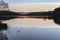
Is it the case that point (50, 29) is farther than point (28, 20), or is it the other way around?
point (28, 20)

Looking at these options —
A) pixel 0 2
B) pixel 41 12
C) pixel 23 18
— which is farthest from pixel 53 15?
pixel 0 2

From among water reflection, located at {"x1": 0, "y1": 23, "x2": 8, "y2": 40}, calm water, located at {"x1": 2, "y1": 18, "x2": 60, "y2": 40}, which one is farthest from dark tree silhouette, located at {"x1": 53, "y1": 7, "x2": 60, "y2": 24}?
water reflection, located at {"x1": 0, "y1": 23, "x2": 8, "y2": 40}

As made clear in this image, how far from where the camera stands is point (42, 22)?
3.69 feet

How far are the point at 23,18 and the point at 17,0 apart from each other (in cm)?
16

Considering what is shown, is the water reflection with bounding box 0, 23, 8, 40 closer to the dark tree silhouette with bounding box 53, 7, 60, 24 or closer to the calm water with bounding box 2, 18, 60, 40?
the calm water with bounding box 2, 18, 60, 40

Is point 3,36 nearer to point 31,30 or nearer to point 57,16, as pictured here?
point 31,30

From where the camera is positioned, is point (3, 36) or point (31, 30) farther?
point (31, 30)

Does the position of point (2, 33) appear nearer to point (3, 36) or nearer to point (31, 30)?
point (3, 36)

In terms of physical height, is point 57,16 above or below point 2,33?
above

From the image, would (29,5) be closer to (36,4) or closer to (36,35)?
(36,4)

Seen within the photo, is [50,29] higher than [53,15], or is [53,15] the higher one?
[53,15]

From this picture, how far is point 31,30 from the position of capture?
39.7 inches

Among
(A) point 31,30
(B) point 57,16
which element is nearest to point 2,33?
(A) point 31,30

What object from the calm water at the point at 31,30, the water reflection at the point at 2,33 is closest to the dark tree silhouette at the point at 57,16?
the calm water at the point at 31,30
